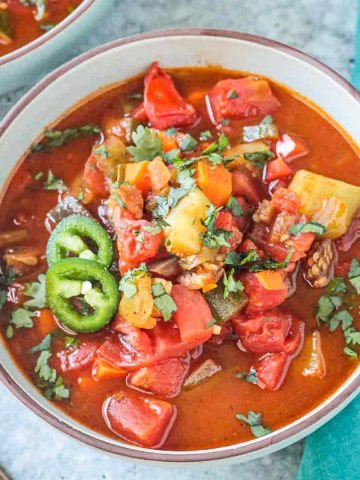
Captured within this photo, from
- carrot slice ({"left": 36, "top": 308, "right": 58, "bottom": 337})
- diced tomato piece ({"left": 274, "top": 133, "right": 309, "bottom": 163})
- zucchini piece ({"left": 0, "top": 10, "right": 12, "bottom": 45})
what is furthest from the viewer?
zucchini piece ({"left": 0, "top": 10, "right": 12, "bottom": 45})

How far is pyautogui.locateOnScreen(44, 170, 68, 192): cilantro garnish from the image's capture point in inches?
150

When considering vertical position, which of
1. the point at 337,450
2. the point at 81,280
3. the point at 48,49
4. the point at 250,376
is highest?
the point at 48,49

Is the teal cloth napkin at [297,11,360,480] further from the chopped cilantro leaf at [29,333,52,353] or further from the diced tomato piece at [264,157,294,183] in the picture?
the chopped cilantro leaf at [29,333,52,353]

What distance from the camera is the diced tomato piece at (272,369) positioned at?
357 cm

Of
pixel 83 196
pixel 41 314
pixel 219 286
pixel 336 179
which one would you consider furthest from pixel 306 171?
pixel 41 314

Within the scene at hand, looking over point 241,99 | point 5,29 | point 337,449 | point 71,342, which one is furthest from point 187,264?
point 5,29

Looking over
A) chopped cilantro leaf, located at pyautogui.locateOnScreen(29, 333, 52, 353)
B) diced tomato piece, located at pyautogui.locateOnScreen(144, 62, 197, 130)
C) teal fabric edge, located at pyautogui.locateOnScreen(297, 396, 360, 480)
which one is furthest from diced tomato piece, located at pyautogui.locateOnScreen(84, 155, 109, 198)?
teal fabric edge, located at pyautogui.locateOnScreen(297, 396, 360, 480)

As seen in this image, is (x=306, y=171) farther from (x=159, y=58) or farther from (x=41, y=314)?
(x=41, y=314)

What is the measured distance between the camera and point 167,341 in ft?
11.3

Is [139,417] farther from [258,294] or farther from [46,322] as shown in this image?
[258,294]

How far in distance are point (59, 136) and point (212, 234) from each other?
964mm

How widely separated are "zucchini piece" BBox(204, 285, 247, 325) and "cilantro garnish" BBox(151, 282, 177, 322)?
188mm

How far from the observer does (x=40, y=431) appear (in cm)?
407

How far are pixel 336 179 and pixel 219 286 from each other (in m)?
0.79
